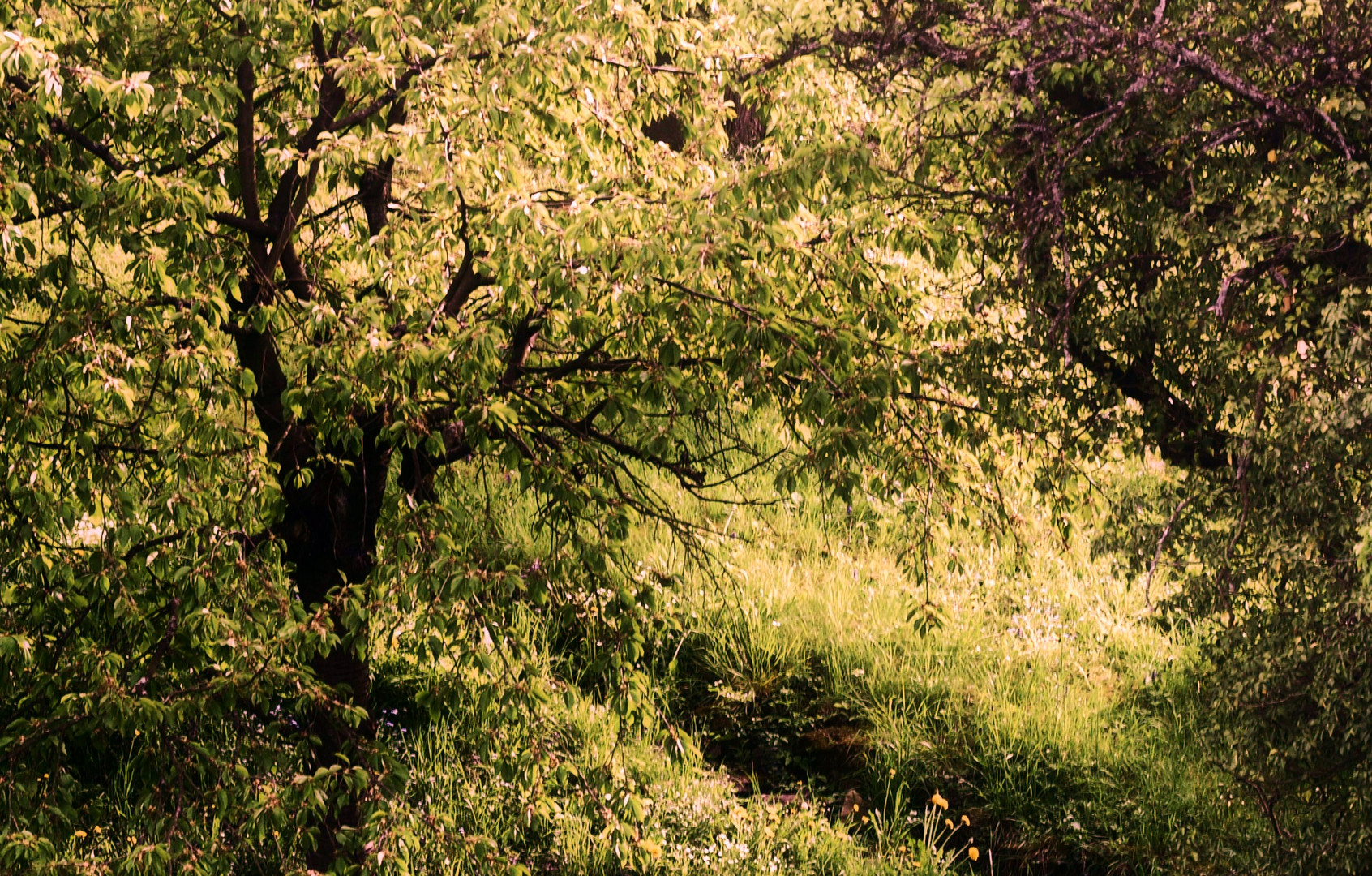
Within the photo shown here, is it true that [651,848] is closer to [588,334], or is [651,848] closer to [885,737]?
[885,737]

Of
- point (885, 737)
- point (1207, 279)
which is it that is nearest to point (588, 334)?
point (1207, 279)

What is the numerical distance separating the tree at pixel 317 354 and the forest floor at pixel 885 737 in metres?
1.37

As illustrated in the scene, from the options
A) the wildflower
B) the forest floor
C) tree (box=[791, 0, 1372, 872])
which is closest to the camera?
tree (box=[791, 0, 1372, 872])

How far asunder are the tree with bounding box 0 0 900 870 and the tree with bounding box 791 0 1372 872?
1.96 ft

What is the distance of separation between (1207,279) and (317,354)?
3153mm

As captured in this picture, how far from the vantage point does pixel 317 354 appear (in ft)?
13.4

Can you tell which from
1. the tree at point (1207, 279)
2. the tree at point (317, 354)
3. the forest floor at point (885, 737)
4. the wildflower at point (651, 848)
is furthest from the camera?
the forest floor at point (885, 737)

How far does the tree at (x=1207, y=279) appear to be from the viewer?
13.7 feet

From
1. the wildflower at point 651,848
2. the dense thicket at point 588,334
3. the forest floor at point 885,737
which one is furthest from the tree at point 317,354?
the wildflower at point 651,848

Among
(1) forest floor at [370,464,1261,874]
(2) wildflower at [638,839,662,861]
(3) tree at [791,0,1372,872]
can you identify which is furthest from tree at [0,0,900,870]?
(2) wildflower at [638,839,662,861]

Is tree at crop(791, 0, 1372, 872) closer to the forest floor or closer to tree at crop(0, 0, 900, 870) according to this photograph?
tree at crop(0, 0, 900, 870)

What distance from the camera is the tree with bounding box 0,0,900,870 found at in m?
3.97

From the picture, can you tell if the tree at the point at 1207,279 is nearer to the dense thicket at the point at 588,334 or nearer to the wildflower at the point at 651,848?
the dense thicket at the point at 588,334

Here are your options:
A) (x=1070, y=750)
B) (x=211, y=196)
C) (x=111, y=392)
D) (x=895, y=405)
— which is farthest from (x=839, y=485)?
(x=1070, y=750)
